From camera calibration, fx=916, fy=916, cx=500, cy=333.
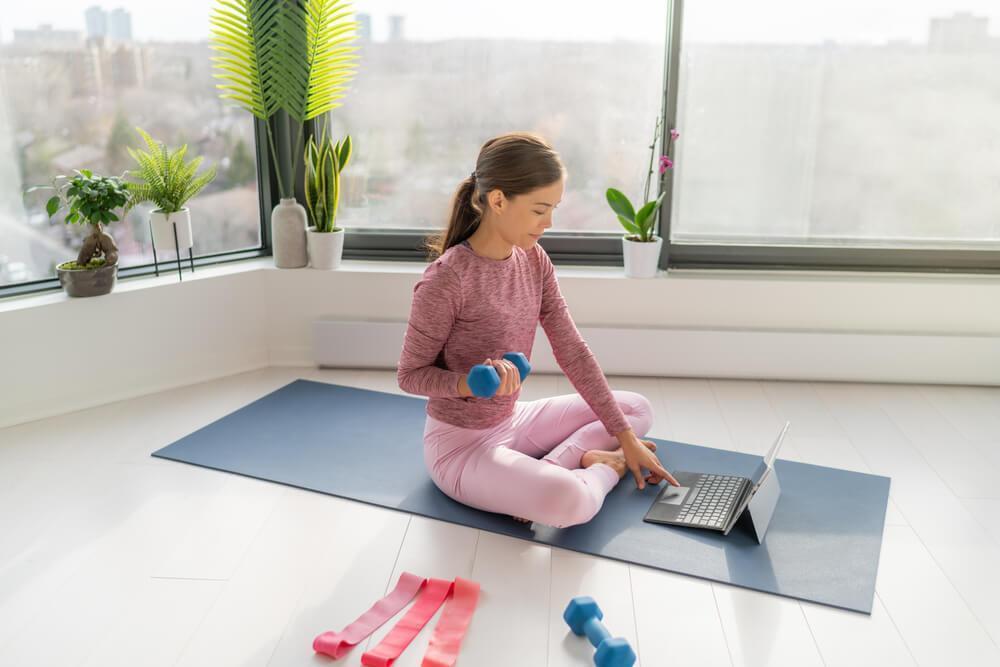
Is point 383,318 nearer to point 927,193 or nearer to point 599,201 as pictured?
point 599,201

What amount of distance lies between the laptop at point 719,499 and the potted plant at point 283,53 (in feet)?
6.13

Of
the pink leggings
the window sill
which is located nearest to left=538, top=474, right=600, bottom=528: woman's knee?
the pink leggings

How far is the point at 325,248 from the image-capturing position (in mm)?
3426

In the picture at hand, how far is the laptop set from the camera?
2.25 m

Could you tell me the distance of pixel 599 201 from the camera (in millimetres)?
3613

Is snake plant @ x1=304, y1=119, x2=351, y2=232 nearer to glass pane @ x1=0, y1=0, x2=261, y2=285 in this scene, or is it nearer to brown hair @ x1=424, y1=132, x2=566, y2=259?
glass pane @ x1=0, y1=0, x2=261, y2=285

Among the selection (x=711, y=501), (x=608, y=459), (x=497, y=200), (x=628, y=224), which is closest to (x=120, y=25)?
(x=497, y=200)

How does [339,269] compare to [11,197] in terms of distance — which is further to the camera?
[339,269]

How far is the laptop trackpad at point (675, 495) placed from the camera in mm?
2416

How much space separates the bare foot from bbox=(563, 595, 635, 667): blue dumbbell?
23.7 inches

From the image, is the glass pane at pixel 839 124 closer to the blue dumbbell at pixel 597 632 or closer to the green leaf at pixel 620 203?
the green leaf at pixel 620 203

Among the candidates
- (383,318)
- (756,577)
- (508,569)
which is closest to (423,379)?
(508,569)

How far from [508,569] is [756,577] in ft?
1.87

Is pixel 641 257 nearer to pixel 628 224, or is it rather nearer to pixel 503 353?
pixel 628 224
